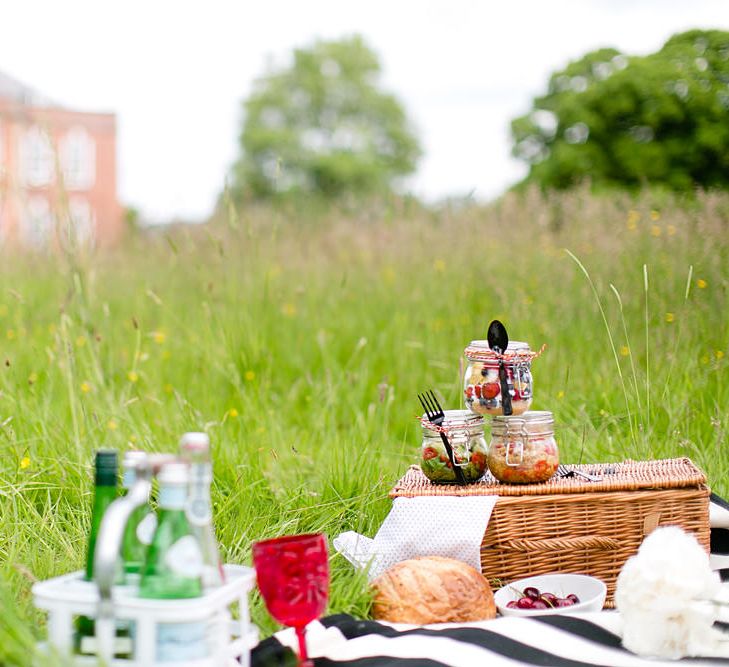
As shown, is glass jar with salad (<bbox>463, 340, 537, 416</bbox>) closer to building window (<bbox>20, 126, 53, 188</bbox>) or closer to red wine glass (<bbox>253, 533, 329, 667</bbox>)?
red wine glass (<bbox>253, 533, 329, 667</bbox>)

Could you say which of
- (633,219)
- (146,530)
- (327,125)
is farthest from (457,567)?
(327,125)

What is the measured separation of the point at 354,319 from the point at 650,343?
4.90ft

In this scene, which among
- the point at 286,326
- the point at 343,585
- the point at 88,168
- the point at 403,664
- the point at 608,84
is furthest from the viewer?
the point at 88,168

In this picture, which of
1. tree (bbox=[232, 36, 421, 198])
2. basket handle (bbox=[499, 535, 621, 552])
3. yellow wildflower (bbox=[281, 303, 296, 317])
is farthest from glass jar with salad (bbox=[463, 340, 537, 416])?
tree (bbox=[232, 36, 421, 198])

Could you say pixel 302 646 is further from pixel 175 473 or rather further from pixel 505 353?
pixel 505 353

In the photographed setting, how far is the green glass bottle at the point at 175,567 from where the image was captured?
147 centimetres

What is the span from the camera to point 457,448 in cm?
234

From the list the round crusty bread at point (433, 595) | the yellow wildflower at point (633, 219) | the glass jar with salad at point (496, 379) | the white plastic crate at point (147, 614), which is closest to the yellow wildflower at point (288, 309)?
the yellow wildflower at point (633, 219)

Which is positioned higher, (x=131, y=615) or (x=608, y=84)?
(x=608, y=84)

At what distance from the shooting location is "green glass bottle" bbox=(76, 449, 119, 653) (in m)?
1.60

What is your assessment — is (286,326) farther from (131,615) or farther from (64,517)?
(131,615)

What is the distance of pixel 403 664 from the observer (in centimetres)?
176

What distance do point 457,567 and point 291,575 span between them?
537mm

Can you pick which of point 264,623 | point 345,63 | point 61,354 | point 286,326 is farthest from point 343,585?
point 345,63
